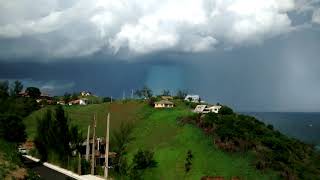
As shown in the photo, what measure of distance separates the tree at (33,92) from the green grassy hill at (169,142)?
194 ft

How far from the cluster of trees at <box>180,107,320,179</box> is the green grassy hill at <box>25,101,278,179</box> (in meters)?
1.81

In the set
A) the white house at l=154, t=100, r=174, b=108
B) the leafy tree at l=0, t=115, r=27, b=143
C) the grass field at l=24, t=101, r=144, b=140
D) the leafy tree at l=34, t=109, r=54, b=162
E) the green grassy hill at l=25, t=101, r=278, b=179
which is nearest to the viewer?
the green grassy hill at l=25, t=101, r=278, b=179

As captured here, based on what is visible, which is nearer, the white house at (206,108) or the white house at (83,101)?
the white house at (206,108)

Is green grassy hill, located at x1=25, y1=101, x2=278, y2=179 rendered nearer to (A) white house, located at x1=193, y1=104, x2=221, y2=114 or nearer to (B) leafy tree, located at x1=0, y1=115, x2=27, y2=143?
(A) white house, located at x1=193, y1=104, x2=221, y2=114

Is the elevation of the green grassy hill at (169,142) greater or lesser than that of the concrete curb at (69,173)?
greater

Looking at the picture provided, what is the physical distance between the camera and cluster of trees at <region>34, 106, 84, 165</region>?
74.0 m

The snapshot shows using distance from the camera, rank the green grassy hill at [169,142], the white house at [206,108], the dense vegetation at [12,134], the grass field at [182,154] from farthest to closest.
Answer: the white house at [206,108]
the green grassy hill at [169,142]
the grass field at [182,154]
the dense vegetation at [12,134]

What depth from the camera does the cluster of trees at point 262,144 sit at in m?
75.6

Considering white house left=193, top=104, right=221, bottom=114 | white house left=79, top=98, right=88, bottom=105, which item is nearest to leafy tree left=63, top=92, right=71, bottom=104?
white house left=79, top=98, right=88, bottom=105

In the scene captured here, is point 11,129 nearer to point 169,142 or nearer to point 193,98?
point 169,142

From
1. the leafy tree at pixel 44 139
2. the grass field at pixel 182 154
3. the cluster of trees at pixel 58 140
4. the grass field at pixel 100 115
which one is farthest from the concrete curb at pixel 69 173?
the grass field at pixel 100 115

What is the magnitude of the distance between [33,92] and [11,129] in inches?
4068

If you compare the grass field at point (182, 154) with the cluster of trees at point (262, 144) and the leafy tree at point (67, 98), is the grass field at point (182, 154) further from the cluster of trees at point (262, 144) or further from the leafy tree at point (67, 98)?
the leafy tree at point (67, 98)

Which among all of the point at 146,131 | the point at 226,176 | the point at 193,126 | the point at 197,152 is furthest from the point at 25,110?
the point at 226,176
